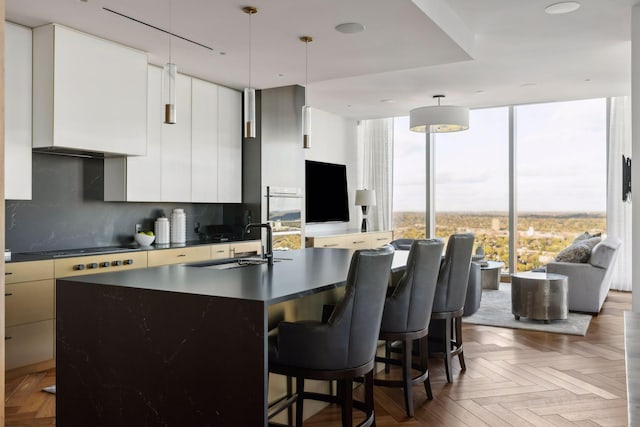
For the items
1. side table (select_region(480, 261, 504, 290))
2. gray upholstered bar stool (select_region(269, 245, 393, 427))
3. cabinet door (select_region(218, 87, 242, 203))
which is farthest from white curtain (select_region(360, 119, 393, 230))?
gray upholstered bar stool (select_region(269, 245, 393, 427))

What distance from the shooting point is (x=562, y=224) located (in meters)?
8.03

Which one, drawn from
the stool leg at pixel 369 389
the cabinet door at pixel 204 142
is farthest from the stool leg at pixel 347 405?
the cabinet door at pixel 204 142

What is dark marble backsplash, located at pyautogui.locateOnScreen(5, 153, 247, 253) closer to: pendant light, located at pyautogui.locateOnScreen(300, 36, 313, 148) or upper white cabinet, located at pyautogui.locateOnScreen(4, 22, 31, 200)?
upper white cabinet, located at pyautogui.locateOnScreen(4, 22, 31, 200)

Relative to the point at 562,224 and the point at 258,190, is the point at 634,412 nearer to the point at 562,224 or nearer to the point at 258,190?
the point at 258,190

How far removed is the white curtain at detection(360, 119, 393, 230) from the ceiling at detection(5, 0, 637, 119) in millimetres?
2741

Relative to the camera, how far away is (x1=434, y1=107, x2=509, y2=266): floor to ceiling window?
845cm

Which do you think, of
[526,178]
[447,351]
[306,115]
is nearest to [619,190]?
[526,178]

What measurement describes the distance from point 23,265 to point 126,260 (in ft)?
2.88

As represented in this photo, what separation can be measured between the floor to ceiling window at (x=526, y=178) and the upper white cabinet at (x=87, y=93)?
5.53 meters

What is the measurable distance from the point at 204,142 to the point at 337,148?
373 centimetres

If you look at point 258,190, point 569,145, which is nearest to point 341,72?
point 258,190

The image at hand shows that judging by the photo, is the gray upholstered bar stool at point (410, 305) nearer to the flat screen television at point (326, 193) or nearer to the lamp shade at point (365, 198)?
the flat screen television at point (326, 193)

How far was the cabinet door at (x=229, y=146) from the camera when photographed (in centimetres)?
609

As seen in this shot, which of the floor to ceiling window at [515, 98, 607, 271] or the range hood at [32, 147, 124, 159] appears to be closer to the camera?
the range hood at [32, 147, 124, 159]
